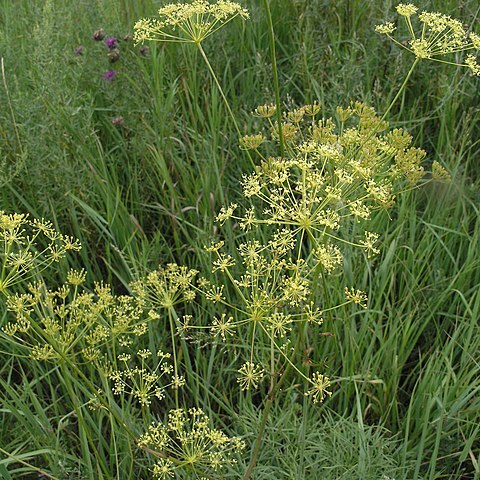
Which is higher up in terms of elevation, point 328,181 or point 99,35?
point 99,35

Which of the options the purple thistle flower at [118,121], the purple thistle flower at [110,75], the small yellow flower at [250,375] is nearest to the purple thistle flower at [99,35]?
the purple thistle flower at [110,75]

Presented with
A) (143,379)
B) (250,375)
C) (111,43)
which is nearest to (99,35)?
(111,43)

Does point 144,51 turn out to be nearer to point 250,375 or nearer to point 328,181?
point 328,181

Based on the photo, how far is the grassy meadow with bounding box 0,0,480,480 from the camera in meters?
2.40

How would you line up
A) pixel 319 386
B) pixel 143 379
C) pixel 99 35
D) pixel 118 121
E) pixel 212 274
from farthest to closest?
pixel 99 35
pixel 118 121
pixel 212 274
pixel 143 379
pixel 319 386

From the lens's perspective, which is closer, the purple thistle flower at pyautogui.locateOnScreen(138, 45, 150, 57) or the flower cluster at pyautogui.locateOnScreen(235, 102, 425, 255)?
the flower cluster at pyautogui.locateOnScreen(235, 102, 425, 255)

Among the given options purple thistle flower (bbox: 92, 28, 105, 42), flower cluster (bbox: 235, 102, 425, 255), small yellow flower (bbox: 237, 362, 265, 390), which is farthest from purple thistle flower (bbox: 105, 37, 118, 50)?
small yellow flower (bbox: 237, 362, 265, 390)

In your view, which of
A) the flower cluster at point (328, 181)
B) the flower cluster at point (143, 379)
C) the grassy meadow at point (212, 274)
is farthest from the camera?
the grassy meadow at point (212, 274)

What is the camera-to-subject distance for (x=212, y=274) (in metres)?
3.22

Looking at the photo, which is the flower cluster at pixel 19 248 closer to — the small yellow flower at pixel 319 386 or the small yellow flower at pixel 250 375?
the small yellow flower at pixel 250 375

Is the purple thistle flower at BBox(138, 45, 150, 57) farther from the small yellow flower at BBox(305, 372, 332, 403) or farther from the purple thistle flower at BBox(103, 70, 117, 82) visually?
the small yellow flower at BBox(305, 372, 332, 403)

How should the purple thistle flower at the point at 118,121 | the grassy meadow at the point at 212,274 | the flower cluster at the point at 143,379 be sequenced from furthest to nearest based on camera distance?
the purple thistle flower at the point at 118,121 < the grassy meadow at the point at 212,274 < the flower cluster at the point at 143,379

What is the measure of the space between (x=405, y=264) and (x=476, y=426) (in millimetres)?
805

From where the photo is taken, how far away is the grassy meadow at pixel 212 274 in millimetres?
2402
